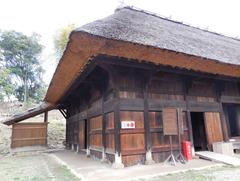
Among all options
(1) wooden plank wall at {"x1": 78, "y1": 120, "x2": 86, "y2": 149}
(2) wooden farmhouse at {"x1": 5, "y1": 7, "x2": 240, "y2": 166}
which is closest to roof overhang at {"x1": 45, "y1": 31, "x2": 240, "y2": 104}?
(2) wooden farmhouse at {"x1": 5, "y1": 7, "x2": 240, "y2": 166}

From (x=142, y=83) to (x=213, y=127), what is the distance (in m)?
3.09

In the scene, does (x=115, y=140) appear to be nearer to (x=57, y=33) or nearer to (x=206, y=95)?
(x=206, y=95)

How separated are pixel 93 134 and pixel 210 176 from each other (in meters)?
4.24

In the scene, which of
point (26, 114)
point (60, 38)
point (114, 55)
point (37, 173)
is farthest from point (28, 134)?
point (60, 38)

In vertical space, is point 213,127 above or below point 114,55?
below

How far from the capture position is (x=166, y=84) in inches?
248

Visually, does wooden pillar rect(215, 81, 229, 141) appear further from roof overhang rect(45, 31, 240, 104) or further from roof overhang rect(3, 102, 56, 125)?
roof overhang rect(3, 102, 56, 125)

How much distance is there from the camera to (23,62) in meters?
25.7

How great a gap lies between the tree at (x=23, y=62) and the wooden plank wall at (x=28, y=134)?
1309 cm

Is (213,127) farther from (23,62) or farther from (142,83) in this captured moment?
(23,62)

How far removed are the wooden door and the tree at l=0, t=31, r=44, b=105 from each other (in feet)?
73.2

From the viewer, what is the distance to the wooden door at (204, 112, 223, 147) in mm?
6693

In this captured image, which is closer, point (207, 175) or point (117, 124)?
point (207, 175)

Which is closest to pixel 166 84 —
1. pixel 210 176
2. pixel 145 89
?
pixel 145 89
